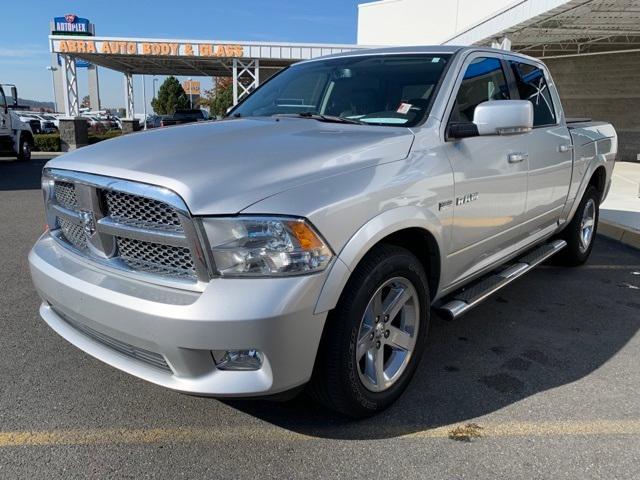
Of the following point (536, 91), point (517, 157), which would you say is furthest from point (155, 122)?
point (517, 157)

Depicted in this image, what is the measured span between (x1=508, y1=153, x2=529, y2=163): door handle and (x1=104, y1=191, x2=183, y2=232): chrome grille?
2.39m

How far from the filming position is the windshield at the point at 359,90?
333 cm

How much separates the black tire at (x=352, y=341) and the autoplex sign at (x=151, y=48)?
19338mm

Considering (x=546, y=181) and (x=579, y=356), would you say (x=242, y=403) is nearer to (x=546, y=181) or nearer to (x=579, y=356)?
(x=579, y=356)

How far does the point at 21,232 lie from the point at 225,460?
568cm

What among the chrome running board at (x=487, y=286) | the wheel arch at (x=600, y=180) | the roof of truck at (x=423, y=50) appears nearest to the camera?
the chrome running board at (x=487, y=286)

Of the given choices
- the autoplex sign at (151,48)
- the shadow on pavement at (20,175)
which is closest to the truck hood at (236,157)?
the shadow on pavement at (20,175)

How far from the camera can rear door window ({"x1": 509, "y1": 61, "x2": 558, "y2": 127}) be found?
4397 mm

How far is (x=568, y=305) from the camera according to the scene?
4.63 metres

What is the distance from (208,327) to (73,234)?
1169 millimetres

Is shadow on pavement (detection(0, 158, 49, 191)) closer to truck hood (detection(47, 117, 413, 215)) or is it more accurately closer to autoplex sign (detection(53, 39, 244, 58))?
autoplex sign (detection(53, 39, 244, 58))

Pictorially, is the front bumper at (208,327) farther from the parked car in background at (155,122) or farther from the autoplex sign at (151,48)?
the parked car in background at (155,122)

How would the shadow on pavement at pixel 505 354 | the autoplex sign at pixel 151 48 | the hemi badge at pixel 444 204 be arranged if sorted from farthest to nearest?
the autoplex sign at pixel 151 48 → the hemi badge at pixel 444 204 → the shadow on pavement at pixel 505 354

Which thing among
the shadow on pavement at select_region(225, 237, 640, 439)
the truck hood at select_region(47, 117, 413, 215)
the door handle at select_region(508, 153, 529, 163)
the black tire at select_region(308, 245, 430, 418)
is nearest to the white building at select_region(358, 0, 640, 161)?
the shadow on pavement at select_region(225, 237, 640, 439)
